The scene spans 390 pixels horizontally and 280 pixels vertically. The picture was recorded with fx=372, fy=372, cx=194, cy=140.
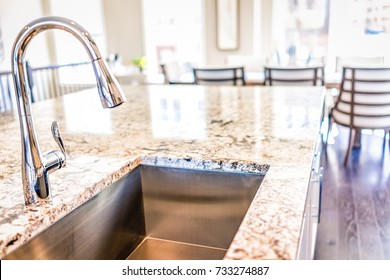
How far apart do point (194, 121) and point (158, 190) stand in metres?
0.49

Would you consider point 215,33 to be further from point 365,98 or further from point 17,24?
point 365,98

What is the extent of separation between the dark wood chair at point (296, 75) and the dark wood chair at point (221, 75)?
28cm

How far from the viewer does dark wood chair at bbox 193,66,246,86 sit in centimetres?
384

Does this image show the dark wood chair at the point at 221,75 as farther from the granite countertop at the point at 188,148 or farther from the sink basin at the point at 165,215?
the sink basin at the point at 165,215

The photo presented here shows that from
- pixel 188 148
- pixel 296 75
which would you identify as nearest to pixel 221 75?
pixel 296 75

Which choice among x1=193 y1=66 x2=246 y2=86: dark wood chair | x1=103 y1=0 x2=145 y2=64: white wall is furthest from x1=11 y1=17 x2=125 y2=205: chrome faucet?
x1=103 y1=0 x2=145 y2=64: white wall

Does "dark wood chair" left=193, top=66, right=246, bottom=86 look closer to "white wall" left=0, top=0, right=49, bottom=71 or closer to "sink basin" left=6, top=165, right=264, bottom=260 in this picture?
"sink basin" left=6, top=165, right=264, bottom=260

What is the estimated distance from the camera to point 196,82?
3.99 m

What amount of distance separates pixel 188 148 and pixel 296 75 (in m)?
2.78

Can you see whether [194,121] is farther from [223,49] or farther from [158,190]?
[223,49]

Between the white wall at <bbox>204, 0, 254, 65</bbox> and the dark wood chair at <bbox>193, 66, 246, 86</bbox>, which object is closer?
the dark wood chair at <bbox>193, 66, 246, 86</bbox>

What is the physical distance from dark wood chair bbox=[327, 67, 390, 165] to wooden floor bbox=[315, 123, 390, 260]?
0.78ft

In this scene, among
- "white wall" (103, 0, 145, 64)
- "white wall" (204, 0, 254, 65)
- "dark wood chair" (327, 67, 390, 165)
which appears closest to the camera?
"dark wood chair" (327, 67, 390, 165)

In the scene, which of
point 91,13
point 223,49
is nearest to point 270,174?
point 223,49
